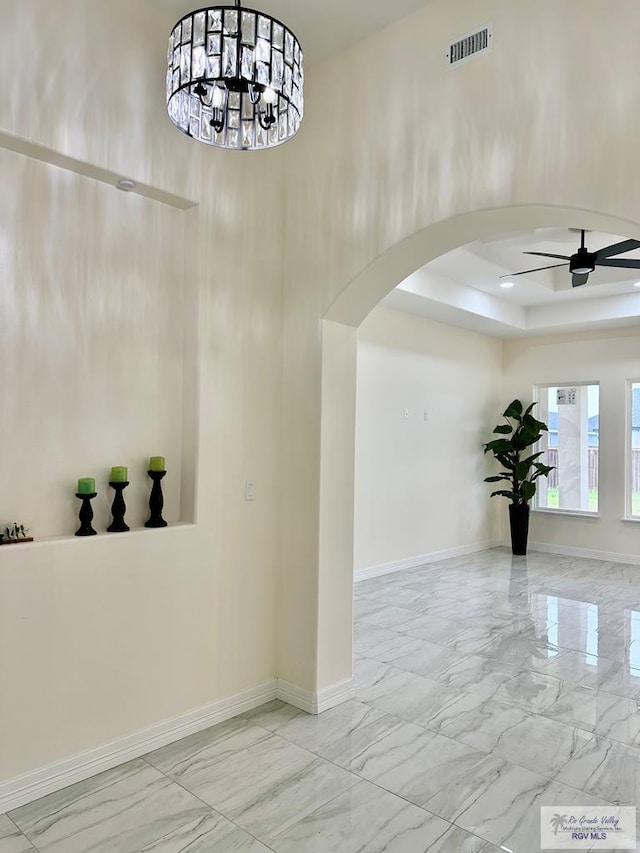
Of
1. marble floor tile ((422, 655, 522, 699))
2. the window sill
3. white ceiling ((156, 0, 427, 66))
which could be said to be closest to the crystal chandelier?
white ceiling ((156, 0, 427, 66))

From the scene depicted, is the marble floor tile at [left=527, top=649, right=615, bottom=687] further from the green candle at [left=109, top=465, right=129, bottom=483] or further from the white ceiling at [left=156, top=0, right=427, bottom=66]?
the white ceiling at [left=156, top=0, right=427, bottom=66]

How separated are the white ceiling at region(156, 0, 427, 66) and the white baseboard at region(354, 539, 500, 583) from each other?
4.74 m

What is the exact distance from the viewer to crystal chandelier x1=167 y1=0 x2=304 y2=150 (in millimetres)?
1884

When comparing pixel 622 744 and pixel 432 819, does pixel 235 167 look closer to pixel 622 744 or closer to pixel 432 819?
pixel 432 819

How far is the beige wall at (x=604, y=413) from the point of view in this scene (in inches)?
293

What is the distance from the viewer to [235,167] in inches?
126

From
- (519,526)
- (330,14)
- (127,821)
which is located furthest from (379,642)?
(519,526)

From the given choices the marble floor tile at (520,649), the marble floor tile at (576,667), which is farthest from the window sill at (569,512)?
the marble floor tile at (576,667)

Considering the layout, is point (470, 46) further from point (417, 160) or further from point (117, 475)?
point (117, 475)

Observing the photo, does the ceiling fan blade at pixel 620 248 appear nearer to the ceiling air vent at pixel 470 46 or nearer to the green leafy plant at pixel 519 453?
the ceiling air vent at pixel 470 46

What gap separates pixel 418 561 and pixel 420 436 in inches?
58.6

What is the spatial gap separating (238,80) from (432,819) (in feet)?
9.00

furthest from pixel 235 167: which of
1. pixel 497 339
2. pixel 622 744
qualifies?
pixel 497 339

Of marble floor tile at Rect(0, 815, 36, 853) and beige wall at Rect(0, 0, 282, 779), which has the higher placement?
beige wall at Rect(0, 0, 282, 779)
